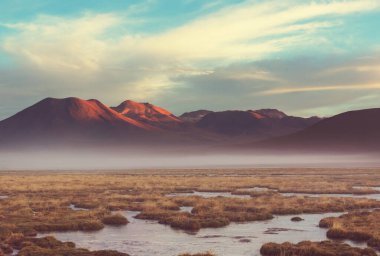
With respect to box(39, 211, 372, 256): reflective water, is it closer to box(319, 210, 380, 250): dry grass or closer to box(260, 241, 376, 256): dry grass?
box(319, 210, 380, 250): dry grass

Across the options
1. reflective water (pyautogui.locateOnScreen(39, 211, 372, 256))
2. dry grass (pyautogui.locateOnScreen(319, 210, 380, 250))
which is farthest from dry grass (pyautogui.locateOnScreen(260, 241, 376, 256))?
dry grass (pyautogui.locateOnScreen(319, 210, 380, 250))

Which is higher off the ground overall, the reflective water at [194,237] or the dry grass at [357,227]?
the dry grass at [357,227]

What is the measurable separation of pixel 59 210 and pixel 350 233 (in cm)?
2515

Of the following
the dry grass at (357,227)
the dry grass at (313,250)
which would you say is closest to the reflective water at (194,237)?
the dry grass at (357,227)

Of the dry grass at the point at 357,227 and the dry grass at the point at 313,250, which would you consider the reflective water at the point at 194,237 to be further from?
the dry grass at the point at 313,250

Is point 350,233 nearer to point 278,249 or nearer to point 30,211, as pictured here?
point 278,249

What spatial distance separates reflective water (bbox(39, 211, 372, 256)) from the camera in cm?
2925

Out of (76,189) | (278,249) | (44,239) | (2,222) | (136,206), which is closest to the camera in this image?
(278,249)

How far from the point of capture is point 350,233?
32.2 meters

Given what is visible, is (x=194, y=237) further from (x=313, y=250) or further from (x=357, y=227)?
(x=357, y=227)

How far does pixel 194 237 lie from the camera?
108 feet

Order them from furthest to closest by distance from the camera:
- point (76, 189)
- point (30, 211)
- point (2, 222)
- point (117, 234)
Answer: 1. point (76, 189)
2. point (30, 211)
3. point (2, 222)
4. point (117, 234)

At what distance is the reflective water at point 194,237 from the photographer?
96.0 ft

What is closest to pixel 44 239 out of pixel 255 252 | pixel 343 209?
pixel 255 252
